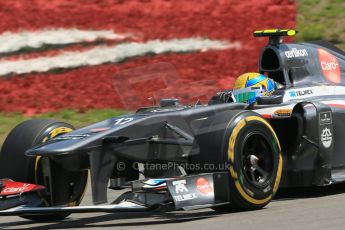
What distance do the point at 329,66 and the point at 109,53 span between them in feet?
32.2

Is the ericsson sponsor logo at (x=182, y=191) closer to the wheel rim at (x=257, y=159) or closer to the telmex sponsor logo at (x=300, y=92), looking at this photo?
the wheel rim at (x=257, y=159)

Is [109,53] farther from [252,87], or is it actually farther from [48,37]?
[252,87]

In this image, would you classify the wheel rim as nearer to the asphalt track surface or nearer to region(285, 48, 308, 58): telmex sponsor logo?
the asphalt track surface

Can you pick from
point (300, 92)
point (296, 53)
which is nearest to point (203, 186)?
point (300, 92)

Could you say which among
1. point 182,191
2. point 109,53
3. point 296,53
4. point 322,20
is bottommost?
point 182,191

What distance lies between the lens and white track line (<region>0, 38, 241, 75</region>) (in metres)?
17.5

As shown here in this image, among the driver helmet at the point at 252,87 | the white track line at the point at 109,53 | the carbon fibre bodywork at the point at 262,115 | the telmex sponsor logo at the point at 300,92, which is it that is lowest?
the carbon fibre bodywork at the point at 262,115

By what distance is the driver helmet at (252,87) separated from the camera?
28.3 feet

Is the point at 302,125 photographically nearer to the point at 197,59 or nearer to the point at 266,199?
the point at 266,199

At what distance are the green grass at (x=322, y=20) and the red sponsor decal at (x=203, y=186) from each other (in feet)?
42.3

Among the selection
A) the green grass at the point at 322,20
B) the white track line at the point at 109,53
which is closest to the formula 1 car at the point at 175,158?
the white track line at the point at 109,53

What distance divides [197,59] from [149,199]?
12096 millimetres

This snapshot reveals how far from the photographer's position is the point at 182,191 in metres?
6.90

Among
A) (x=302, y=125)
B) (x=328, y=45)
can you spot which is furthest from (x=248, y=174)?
(x=328, y=45)
